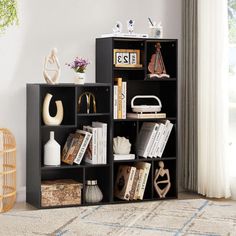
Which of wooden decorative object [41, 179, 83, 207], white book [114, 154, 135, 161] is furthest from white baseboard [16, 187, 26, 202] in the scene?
white book [114, 154, 135, 161]

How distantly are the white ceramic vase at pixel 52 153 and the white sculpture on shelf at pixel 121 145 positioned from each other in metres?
0.47

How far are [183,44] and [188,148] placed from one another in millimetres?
909

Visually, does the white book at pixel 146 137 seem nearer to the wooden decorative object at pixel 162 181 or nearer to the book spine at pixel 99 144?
the wooden decorative object at pixel 162 181

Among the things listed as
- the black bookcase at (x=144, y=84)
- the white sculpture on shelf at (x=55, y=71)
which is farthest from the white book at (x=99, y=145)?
the white sculpture on shelf at (x=55, y=71)

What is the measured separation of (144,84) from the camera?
18.1 ft

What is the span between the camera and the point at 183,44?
565 centimetres

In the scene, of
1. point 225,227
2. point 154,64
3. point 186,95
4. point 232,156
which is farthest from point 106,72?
point 225,227

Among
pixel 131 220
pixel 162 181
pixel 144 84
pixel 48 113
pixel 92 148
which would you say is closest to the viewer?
pixel 131 220

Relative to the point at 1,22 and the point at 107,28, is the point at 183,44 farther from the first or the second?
the point at 1,22

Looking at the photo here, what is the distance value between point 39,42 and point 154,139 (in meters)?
1.21

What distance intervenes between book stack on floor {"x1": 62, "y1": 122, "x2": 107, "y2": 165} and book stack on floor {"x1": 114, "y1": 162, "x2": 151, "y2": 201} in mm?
230

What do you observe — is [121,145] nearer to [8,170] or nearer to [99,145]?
[99,145]

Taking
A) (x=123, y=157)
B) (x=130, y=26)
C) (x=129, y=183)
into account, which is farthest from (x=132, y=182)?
(x=130, y=26)

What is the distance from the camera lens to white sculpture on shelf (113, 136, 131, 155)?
5160mm
